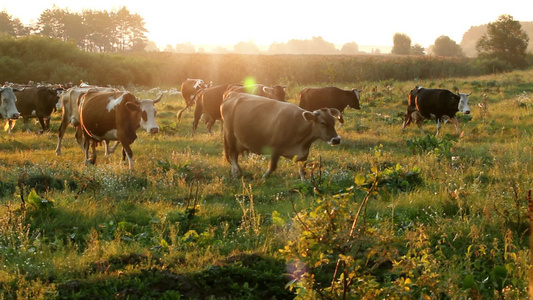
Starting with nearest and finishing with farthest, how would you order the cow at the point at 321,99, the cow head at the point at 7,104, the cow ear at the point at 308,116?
the cow ear at the point at 308,116
the cow head at the point at 7,104
the cow at the point at 321,99

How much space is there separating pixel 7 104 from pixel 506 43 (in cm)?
5591

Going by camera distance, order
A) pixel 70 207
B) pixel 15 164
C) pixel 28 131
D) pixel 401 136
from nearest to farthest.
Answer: pixel 70 207, pixel 15 164, pixel 401 136, pixel 28 131

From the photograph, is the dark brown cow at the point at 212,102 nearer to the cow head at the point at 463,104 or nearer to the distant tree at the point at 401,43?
the cow head at the point at 463,104

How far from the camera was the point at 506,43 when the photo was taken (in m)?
58.2

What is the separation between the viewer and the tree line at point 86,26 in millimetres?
86688

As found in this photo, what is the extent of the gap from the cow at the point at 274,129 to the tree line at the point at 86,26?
266 feet

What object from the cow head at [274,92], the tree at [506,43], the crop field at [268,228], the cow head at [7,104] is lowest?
the crop field at [268,228]

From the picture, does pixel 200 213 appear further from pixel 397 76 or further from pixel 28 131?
pixel 397 76

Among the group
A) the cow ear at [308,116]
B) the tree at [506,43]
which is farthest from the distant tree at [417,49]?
the cow ear at [308,116]

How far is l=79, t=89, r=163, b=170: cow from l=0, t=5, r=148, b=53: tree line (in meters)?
78.8

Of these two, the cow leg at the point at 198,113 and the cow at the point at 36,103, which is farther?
the cow at the point at 36,103

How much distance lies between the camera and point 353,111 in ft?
75.4

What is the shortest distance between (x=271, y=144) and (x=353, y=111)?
13343 millimetres

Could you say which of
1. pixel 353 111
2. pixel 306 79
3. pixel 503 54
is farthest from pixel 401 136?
pixel 503 54
